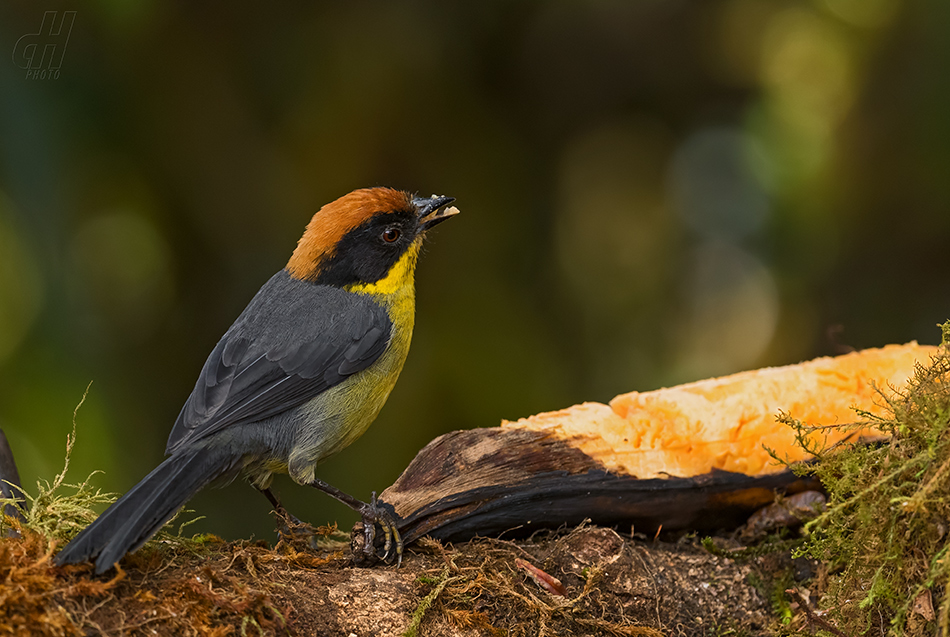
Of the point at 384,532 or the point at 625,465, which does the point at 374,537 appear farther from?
the point at 625,465

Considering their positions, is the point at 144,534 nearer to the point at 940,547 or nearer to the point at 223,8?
the point at 940,547

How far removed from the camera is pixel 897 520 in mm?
2229

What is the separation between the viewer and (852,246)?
5656 mm

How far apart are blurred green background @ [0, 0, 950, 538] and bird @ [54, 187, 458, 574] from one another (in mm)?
1885

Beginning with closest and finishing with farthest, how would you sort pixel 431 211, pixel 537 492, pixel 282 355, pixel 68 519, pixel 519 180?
pixel 68 519
pixel 537 492
pixel 282 355
pixel 431 211
pixel 519 180

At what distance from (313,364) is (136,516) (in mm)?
1063

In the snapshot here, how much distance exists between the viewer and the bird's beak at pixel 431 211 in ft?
12.7

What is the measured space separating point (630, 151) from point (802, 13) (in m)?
1.42

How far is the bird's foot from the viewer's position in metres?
2.74

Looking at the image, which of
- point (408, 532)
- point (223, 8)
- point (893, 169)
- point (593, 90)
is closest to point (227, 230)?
point (223, 8)

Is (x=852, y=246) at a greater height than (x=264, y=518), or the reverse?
(x=852, y=246)

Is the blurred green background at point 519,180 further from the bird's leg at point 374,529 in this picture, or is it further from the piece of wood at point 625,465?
the bird's leg at point 374,529

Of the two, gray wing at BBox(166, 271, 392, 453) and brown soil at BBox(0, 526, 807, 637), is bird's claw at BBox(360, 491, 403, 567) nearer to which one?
brown soil at BBox(0, 526, 807, 637)

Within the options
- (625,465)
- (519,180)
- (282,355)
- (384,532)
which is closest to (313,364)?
(282,355)
